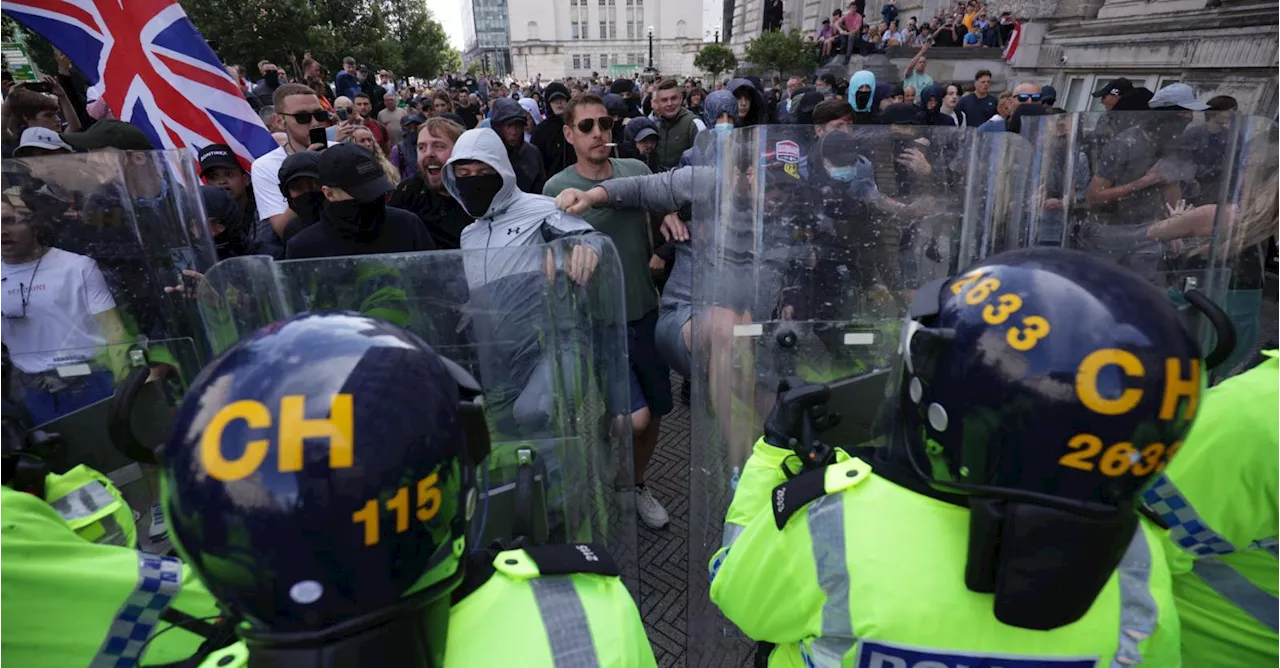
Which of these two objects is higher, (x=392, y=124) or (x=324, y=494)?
(x=392, y=124)

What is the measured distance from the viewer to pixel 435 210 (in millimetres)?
4148

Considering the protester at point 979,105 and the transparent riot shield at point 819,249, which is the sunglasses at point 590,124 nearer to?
the transparent riot shield at point 819,249

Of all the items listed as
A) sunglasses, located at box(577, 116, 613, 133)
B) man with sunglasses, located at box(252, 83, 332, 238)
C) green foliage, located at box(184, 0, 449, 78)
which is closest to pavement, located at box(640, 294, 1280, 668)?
sunglasses, located at box(577, 116, 613, 133)

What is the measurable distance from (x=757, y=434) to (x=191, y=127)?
4.42 meters

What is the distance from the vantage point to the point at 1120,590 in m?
1.18

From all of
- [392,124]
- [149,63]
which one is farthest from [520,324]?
[392,124]

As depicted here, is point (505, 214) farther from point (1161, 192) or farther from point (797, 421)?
point (1161, 192)

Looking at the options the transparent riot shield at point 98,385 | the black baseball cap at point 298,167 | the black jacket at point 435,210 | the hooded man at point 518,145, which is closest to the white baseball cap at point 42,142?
the black baseball cap at point 298,167

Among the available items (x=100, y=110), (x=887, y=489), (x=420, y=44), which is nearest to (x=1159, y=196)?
(x=887, y=489)

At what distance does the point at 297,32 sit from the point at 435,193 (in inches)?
712

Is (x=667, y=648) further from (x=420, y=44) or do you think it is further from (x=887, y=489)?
(x=420, y=44)

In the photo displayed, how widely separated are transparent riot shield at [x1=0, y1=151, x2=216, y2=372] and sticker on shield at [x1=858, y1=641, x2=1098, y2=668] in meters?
2.61

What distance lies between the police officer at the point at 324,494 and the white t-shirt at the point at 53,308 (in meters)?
2.07

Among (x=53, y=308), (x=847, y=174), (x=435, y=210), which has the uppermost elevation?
(x=847, y=174)
